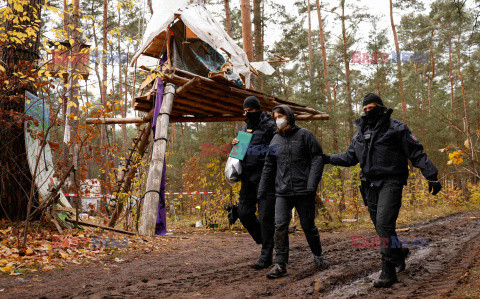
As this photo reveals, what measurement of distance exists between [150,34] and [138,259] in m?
5.35

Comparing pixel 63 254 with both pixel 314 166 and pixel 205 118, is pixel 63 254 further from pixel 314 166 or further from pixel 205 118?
pixel 205 118

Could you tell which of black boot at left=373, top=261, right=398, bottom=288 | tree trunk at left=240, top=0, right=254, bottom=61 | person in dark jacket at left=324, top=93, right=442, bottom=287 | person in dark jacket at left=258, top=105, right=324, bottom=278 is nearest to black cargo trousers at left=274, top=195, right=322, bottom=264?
person in dark jacket at left=258, top=105, right=324, bottom=278

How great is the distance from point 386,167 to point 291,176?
1.05m

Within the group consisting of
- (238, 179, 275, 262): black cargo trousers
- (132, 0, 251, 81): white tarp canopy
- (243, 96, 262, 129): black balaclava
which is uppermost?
(132, 0, 251, 81): white tarp canopy

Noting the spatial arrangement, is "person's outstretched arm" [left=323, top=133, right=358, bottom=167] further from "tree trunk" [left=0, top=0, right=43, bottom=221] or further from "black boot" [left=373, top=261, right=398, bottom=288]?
"tree trunk" [left=0, top=0, right=43, bottom=221]

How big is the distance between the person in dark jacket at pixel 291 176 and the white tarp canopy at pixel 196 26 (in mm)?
4478

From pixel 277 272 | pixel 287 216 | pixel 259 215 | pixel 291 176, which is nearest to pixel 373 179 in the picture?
pixel 291 176

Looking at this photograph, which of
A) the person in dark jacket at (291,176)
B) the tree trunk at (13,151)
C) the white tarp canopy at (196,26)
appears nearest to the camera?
the person in dark jacket at (291,176)

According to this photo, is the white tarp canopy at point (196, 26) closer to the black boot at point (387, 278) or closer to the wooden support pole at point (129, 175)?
the wooden support pole at point (129, 175)

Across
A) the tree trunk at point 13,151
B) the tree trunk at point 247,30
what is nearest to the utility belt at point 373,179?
the tree trunk at point 13,151

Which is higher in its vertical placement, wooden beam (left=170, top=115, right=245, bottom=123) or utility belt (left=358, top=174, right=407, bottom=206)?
wooden beam (left=170, top=115, right=245, bottom=123)

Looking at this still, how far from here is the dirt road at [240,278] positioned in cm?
326

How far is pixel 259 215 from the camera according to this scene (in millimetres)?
4719

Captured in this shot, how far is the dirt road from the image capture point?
3256mm
